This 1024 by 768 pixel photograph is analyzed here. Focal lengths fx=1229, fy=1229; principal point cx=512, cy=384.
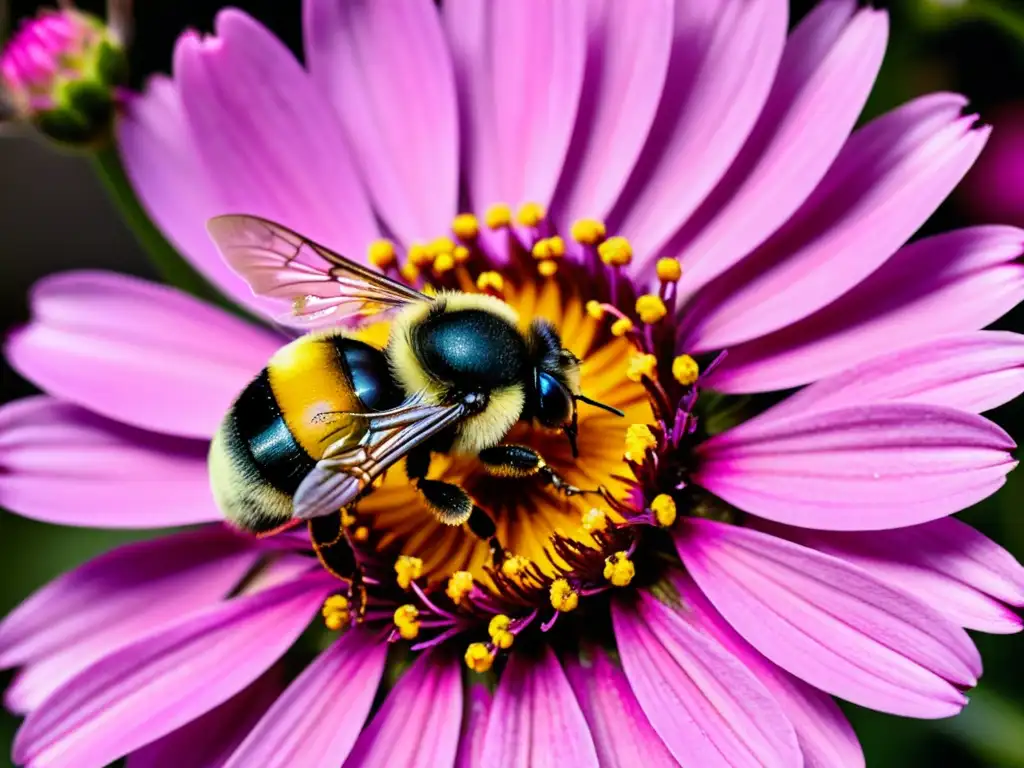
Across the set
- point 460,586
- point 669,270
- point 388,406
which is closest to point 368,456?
point 388,406

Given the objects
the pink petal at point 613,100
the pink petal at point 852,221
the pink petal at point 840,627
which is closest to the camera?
the pink petal at point 840,627

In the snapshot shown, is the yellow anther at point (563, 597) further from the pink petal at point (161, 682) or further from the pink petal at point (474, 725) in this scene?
the pink petal at point (161, 682)

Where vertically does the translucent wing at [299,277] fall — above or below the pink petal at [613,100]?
below

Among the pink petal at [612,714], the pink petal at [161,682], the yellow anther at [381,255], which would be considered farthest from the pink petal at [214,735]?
the yellow anther at [381,255]

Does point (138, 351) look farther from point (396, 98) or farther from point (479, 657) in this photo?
point (479, 657)

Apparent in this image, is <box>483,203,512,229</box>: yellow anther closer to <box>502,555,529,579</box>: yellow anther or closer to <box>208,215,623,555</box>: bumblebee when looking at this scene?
<box>208,215,623,555</box>: bumblebee

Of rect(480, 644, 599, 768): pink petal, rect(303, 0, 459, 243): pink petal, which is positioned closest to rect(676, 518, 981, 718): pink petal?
rect(480, 644, 599, 768): pink petal
